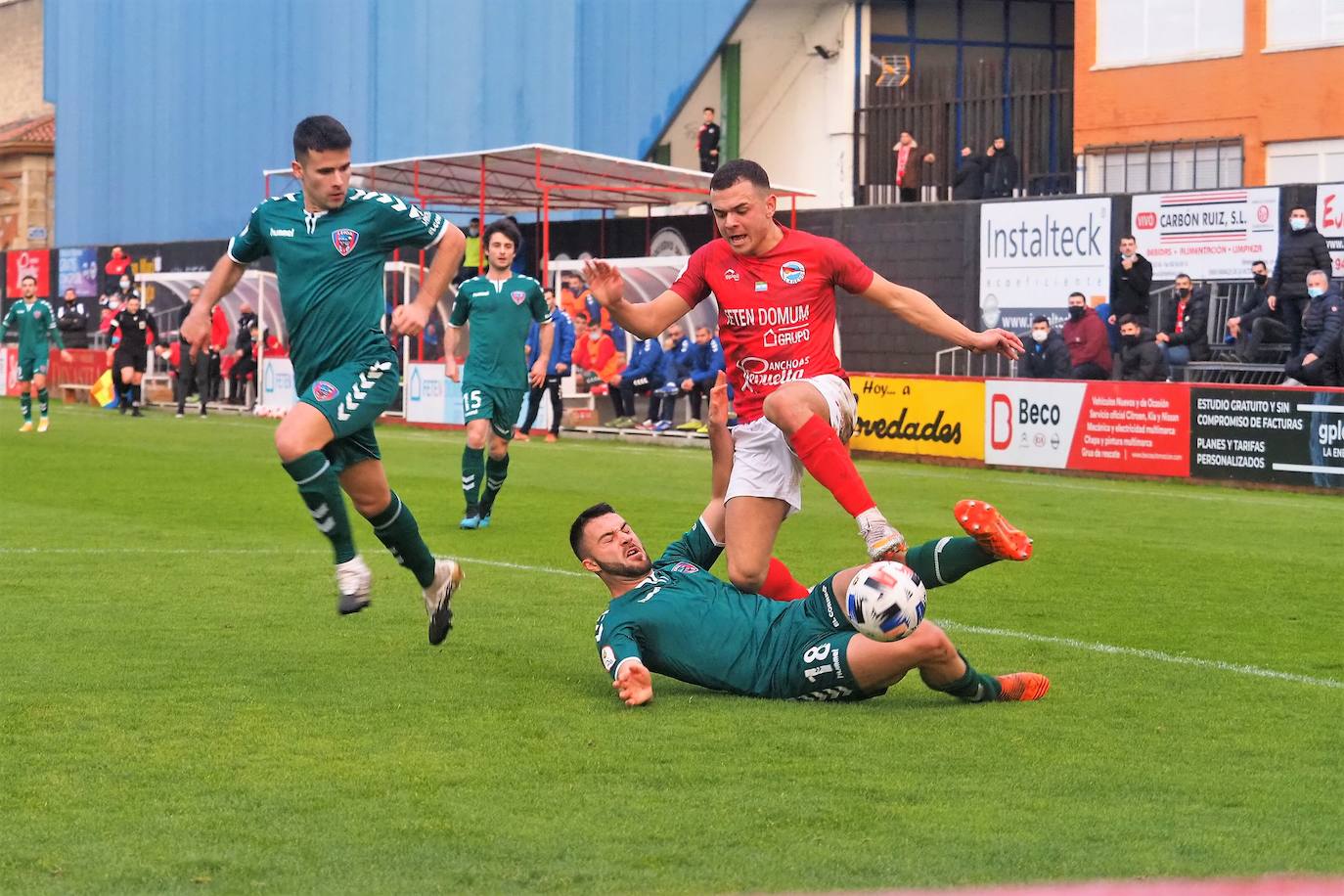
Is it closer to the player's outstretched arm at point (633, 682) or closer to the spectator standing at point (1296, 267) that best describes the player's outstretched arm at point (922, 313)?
the player's outstretched arm at point (633, 682)

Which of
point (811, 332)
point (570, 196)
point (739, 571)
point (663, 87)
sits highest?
point (663, 87)

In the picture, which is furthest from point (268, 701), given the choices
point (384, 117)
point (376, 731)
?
point (384, 117)

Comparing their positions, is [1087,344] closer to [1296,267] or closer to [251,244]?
[1296,267]

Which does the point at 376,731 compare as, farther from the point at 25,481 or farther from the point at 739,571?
the point at 25,481

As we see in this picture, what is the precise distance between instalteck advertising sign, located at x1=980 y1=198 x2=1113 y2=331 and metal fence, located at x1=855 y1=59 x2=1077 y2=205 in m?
3.77

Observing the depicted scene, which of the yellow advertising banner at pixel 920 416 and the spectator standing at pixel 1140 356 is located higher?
the spectator standing at pixel 1140 356

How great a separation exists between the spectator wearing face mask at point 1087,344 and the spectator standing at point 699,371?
4.99 metres

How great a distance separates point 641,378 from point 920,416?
602 centimetres

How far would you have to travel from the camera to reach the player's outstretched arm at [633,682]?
6.82 meters

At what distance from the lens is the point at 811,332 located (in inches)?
323

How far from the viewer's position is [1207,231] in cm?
2438

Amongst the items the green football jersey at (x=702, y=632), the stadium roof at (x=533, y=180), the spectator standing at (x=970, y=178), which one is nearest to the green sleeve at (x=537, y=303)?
the green football jersey at (x=702, y=632)

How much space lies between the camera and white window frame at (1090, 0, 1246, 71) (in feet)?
99.0

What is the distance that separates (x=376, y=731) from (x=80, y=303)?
4170 centimetres
